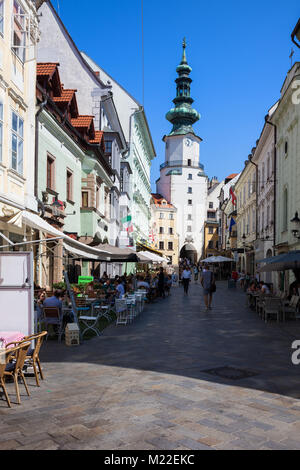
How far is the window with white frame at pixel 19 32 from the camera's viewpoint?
44.9 feet

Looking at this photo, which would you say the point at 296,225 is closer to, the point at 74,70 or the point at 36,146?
the point at 36,146

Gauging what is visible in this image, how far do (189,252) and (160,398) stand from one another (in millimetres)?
86282

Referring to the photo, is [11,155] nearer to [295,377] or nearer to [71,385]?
[71,385]

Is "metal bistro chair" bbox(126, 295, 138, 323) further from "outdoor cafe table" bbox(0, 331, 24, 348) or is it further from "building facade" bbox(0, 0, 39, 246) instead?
"outdoor cafe table" bbox(0, 331, 24, 348)

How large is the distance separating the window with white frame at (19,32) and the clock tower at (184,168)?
72517mm

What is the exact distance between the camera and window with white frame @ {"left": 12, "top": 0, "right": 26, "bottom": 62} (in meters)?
13.7

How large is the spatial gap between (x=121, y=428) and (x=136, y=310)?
1206 centimetres

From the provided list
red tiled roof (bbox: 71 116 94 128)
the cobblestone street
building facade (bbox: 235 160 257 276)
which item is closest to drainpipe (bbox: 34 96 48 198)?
red tiled roof (bbox: 71 116 94 128)

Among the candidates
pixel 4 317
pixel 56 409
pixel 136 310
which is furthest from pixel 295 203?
pixel 56 409

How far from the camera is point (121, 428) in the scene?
4.87 metres

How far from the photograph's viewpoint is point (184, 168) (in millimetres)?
86250

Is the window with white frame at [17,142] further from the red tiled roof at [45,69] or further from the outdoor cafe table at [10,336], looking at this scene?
the outdoor cafe table at [10,336]

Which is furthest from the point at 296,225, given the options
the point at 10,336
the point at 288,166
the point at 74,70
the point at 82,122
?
the point at 10,336

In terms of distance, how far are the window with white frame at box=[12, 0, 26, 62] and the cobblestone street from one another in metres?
9.23
